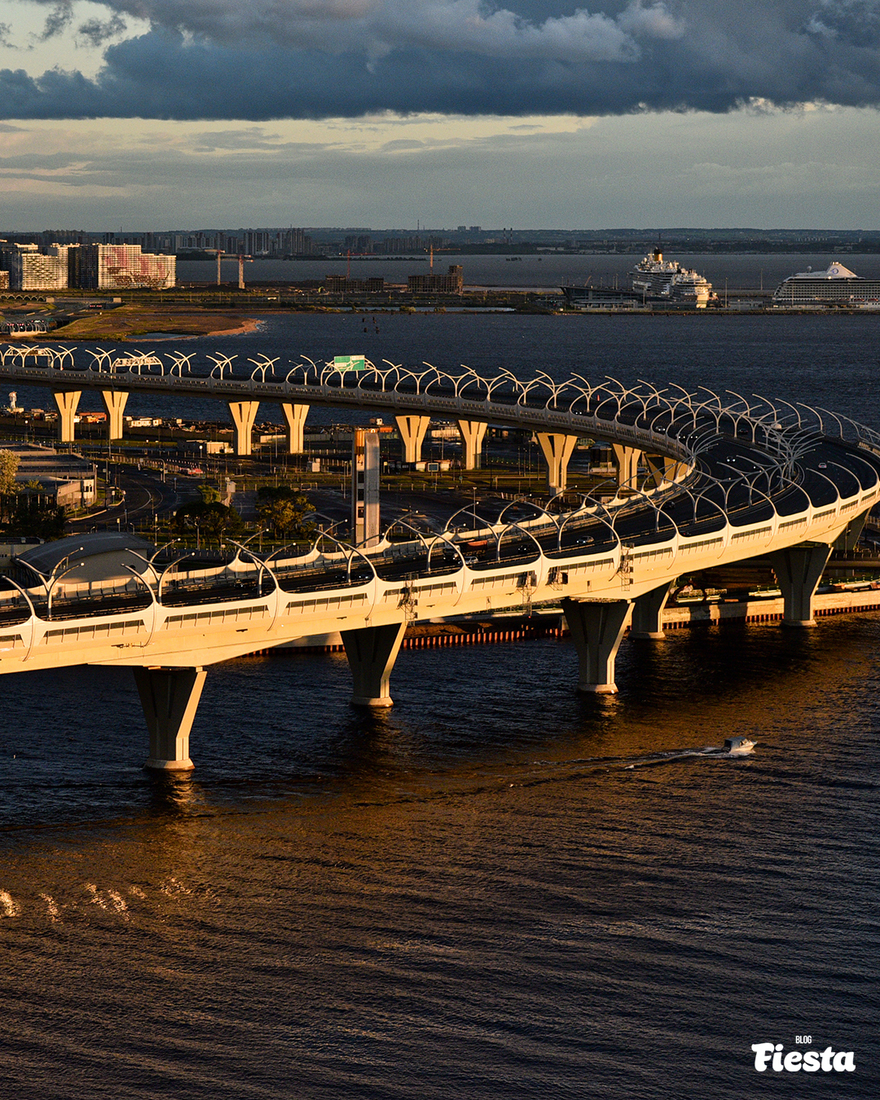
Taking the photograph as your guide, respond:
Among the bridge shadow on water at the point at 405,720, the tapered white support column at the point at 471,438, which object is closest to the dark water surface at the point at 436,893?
the bridge shadow on water at the point at 405,720

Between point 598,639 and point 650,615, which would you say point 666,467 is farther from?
point 598,639

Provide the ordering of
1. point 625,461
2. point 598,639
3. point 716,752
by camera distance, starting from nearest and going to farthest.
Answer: point 716,752 < point 598,639 < point 625,461

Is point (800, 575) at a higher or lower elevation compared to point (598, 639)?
higher

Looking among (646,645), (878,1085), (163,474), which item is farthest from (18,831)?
(163,474)

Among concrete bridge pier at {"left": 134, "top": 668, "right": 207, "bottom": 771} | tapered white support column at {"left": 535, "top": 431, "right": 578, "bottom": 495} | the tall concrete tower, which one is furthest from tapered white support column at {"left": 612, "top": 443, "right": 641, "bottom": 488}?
concrete bridge pier at {"left": 134, "top": 668, "right": 207, "bottom": 771}

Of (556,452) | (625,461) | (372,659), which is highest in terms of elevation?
(556,452)

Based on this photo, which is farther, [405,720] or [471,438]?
[471,438]

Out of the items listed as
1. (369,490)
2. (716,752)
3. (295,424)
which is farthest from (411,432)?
(716,752)

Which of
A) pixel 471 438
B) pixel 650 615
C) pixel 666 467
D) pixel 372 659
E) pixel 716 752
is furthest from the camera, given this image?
pixel 471 438
